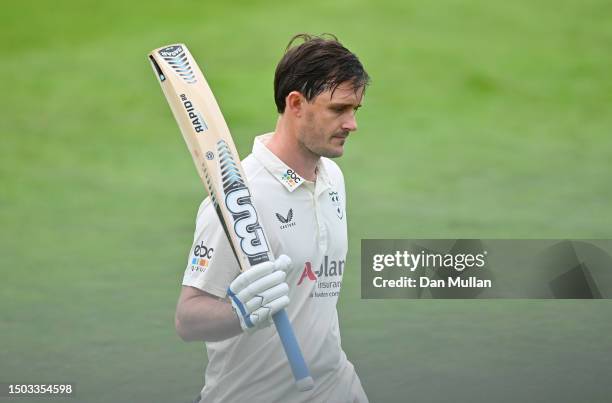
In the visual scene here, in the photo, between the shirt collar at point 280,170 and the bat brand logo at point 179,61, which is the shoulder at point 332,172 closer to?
the shirt collar at point 280,170

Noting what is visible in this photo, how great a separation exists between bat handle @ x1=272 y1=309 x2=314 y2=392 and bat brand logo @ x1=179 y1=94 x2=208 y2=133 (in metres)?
0.45

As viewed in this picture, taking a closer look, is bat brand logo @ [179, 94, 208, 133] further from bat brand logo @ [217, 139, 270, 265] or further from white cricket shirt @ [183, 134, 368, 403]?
white cricket shirt @ [183, 134, 368, 403]

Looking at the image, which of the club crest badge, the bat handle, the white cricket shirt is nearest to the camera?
the bat handle

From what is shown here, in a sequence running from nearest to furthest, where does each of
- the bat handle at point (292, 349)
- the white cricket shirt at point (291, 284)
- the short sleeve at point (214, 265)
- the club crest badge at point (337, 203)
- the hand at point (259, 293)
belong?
the hand at point (259, 293), the bat handle at point (292, 349), the short sleeve at point (214, 265), the white cricket shirt at point (291, 284), the club crest badge at point (337, 203)

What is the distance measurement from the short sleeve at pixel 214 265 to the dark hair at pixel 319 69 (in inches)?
13.8

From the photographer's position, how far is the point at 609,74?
15.3ft

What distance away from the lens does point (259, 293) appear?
91.9 inches

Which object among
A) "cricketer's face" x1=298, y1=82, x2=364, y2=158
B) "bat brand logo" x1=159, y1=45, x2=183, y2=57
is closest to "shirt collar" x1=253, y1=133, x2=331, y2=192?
"cricketer's face" x1=298, y1=82, x2=364, y2=158

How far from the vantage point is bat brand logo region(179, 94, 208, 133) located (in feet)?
→ 8.34

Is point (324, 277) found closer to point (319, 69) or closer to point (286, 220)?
point (286, 220)

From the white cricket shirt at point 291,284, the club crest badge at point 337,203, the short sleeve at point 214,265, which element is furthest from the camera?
the club crest badge at point 337,203

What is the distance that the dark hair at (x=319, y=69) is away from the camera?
262 centimetres

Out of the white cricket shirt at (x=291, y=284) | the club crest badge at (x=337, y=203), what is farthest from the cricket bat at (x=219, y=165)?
the club crest badge at (x=337, y=203)

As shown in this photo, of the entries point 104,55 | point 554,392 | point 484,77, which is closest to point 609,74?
point 484,77
